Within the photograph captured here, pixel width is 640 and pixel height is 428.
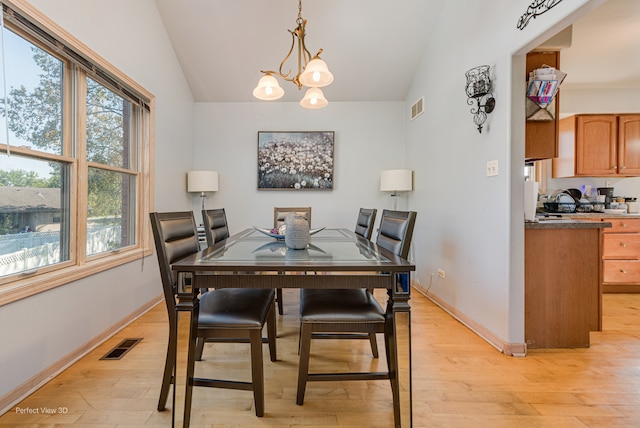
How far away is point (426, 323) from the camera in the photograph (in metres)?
2.53

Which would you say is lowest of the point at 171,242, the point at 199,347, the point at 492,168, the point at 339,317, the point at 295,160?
the point at 199,347

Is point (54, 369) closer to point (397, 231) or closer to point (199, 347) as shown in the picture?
point (199, 347)

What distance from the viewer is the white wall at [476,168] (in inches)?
78.0

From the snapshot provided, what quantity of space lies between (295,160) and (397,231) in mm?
2650

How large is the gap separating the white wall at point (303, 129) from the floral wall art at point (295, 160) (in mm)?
104

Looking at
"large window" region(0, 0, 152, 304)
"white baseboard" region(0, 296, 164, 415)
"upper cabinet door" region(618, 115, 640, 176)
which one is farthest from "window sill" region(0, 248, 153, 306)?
"upper cabinet door" region(618, 115, 640, 176)

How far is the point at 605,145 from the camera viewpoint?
360 cm

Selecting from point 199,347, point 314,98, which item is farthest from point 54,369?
point 314,98

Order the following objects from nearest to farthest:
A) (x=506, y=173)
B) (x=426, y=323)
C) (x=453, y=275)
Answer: (x=506, y=173) → (x=426, y=323) → (x=453, y=275)

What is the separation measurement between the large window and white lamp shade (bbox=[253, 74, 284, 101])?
1209 millimetres

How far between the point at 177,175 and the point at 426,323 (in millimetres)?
3318

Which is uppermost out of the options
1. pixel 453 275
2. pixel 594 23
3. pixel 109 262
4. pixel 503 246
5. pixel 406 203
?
pixel 594 23

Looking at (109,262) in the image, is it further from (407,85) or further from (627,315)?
(627,315)

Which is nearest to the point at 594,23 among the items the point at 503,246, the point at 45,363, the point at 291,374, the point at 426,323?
the point at 503,246
